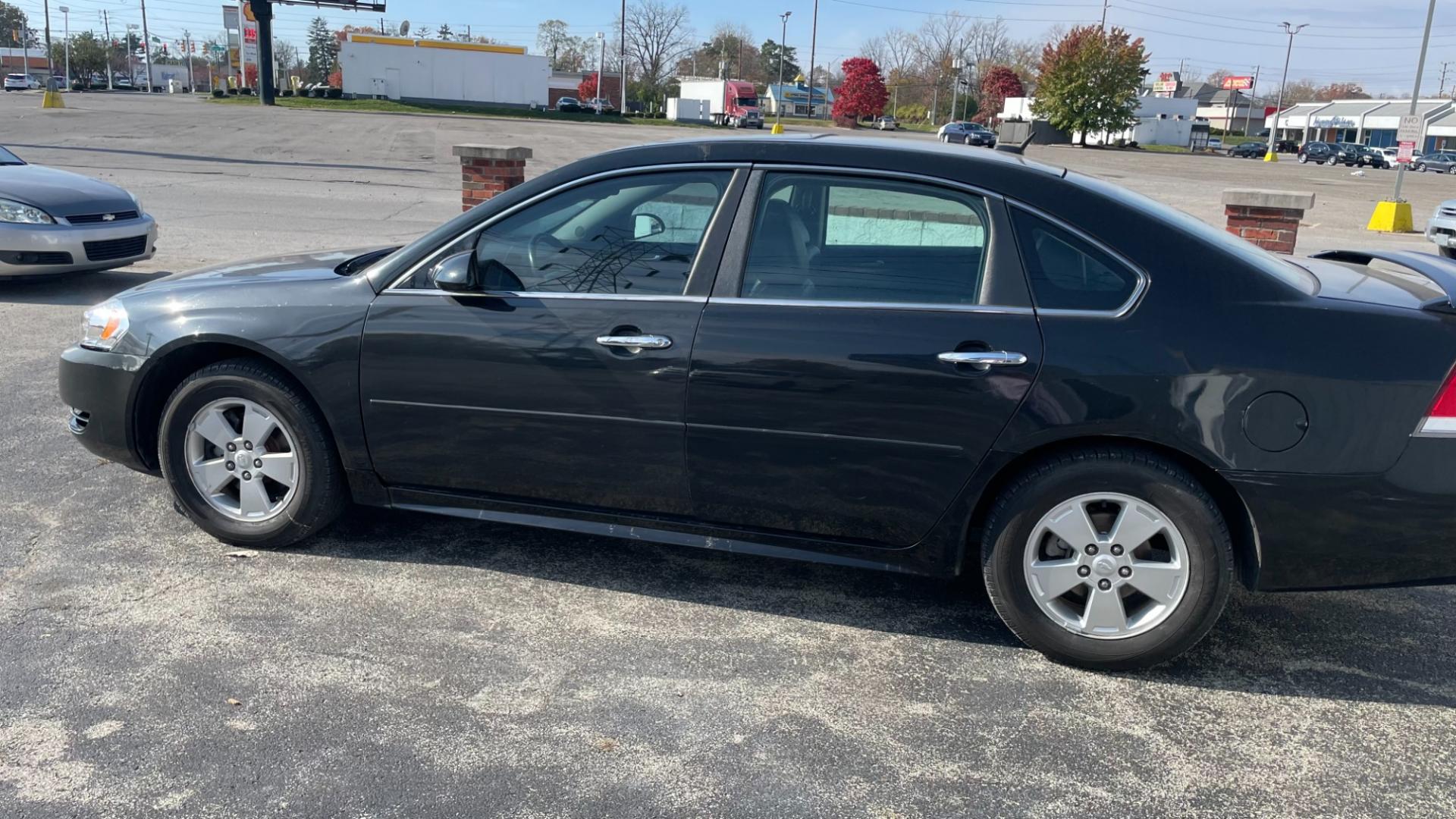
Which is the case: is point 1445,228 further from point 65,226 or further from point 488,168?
point 65,226

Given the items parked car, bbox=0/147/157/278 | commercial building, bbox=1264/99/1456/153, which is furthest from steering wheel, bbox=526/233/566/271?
commercial building, bbox=1264/99/1456/153

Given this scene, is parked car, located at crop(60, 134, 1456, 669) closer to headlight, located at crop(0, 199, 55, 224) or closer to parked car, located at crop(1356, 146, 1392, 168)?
headlight, located at crop(0, 199, 55, 224)

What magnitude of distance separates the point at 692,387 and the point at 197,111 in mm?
48678

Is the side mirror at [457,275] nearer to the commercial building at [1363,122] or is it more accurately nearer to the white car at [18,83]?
the commercial building at [1363,122]

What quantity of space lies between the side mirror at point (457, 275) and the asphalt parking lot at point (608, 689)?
1.09 meters

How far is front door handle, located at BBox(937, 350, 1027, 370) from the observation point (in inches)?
128

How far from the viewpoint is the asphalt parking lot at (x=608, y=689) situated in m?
2.76

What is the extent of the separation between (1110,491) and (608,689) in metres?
1.63

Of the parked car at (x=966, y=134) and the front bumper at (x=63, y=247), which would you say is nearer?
the front bumper at (x=63, y=247)

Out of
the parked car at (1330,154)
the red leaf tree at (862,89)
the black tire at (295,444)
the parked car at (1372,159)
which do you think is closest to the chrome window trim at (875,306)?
the black tire at (295,444)

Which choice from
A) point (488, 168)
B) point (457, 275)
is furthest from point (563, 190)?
point (488, 168)

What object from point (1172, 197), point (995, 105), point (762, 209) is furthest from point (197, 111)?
point (995, 105)

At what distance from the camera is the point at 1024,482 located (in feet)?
11.0

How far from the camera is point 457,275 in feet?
11.9
